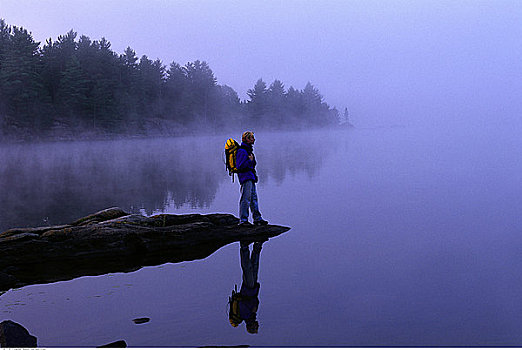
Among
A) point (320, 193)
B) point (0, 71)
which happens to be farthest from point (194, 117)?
point (320, 193)

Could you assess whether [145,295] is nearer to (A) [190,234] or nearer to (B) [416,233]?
(A) [190,234]

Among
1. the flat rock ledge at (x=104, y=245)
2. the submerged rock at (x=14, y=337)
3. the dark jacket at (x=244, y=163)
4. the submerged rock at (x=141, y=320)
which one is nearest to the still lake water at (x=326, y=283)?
→ the submerged rock at (x=141, y=320)

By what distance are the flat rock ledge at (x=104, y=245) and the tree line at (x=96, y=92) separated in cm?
7148

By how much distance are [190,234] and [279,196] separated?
1157 cm

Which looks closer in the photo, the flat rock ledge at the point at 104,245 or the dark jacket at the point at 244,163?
the flat rock ledge at the point at 104,245

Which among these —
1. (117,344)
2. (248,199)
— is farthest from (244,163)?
(117,344)

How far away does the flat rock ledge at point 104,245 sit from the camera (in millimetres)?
11523

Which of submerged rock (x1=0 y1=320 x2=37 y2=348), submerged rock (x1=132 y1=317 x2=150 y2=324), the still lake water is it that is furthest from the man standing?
submerged rock (x1=0 y1=320 x2=37 y2=348)

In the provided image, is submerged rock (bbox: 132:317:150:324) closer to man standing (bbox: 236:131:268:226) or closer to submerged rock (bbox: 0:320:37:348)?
submerged rock (bbox: 0:320:37:348)

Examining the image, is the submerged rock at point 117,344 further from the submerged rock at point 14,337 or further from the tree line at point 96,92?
the tree line at point 96,92

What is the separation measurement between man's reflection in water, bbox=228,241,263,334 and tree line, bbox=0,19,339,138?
245 feet

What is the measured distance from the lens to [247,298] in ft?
31.5

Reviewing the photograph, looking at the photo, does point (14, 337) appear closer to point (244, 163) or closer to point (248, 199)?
point (244, 163)

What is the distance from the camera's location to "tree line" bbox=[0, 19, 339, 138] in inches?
3078
